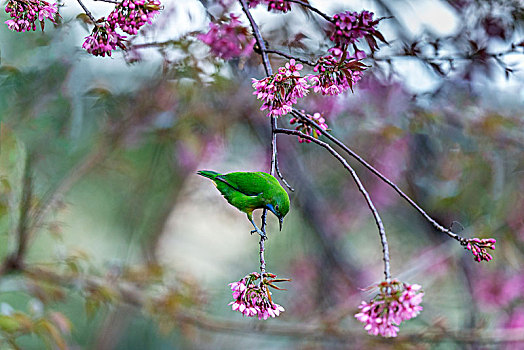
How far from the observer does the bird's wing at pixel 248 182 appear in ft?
2.03

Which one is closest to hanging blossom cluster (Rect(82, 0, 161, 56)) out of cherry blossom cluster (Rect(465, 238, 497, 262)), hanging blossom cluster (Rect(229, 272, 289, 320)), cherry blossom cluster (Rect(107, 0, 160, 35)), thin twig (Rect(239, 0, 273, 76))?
cherry blossom cluster (Rect(107, 0, 160, 35))

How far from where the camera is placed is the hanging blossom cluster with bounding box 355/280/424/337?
21.9 inches

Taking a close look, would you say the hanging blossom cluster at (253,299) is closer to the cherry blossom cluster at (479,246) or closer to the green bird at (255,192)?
the green bird at (255,192)

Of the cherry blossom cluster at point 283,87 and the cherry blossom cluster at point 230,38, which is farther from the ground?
the cherry blossom cluster at point 230,38

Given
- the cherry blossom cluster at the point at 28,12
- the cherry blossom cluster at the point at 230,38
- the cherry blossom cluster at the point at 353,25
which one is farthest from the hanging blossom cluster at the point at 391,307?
the cherry blossom cluster at the point at 230,38

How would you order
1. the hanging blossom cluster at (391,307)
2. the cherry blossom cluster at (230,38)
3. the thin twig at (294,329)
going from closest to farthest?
the hanging blossom cluster at (391,307), the cherry blossom cluster at (230,38), the thin twig at (294,329)

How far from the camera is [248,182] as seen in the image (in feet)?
2.05

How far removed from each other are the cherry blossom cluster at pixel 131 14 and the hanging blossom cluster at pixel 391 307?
41cm

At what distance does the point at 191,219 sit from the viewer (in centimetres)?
262

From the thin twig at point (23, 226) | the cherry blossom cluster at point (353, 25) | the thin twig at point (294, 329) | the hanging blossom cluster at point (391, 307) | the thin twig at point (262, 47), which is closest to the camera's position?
the hanging blossom cluster at point (391, 307)

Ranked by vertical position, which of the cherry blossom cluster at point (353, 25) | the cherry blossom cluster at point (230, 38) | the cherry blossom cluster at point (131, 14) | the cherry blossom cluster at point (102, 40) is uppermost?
the cherry blossom cluster at point (230, 38)

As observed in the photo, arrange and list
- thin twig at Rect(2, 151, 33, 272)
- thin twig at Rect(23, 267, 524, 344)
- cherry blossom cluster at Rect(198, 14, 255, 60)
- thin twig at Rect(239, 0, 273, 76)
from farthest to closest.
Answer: thin twig at Rect(23, 267, 524, 344)
thin twig at Rect(2, 151, 33, 272)
cherry blossom cluster at Rect(198, 14, 255, 60)
thin twig at Rect(239, 0, 273, 76)

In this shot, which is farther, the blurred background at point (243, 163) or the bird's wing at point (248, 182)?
the blurred background at point (243, 163)

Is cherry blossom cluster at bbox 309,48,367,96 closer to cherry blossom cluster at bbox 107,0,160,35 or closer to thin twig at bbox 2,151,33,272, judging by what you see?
cherry blossom cluster at bbox 107,0,160,35
